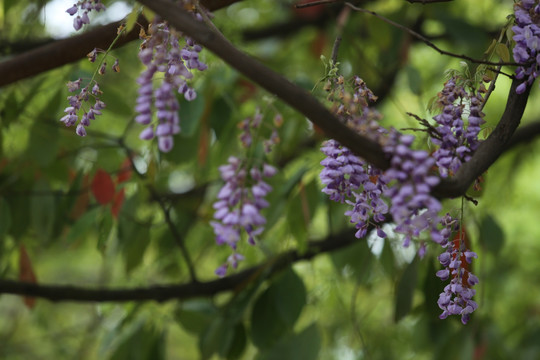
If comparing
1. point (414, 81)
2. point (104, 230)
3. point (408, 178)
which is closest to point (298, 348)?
point (104, 230)

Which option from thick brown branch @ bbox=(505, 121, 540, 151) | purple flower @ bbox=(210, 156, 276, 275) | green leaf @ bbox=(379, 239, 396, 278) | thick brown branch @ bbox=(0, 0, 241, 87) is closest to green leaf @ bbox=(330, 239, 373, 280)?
green leaf @ bbox=(379, 239, 396, 278)

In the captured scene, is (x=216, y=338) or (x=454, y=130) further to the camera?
(x=216, y=338)

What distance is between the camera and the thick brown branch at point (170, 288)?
1655mm

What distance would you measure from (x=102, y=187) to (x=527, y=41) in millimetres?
1205

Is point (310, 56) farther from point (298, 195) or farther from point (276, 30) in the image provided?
point (298, 195)

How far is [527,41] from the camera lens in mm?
766

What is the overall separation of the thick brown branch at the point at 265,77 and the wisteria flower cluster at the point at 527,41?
0.26 meters

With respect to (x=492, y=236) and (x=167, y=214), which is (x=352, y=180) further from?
(x=492, y=236)

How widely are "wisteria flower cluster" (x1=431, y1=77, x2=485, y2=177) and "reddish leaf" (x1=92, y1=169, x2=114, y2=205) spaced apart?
1.07 metres

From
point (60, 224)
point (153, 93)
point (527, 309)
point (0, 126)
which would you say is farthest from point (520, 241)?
point (153, 93)

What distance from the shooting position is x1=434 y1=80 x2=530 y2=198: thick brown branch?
2.23ft

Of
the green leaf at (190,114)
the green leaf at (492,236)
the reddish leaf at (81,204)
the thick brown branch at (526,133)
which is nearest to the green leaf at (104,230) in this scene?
the green leaf at (190,114)

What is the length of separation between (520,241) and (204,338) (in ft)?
7.10

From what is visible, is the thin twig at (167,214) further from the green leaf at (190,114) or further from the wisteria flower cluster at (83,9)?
the wisteria flower cluster at (83,9)
